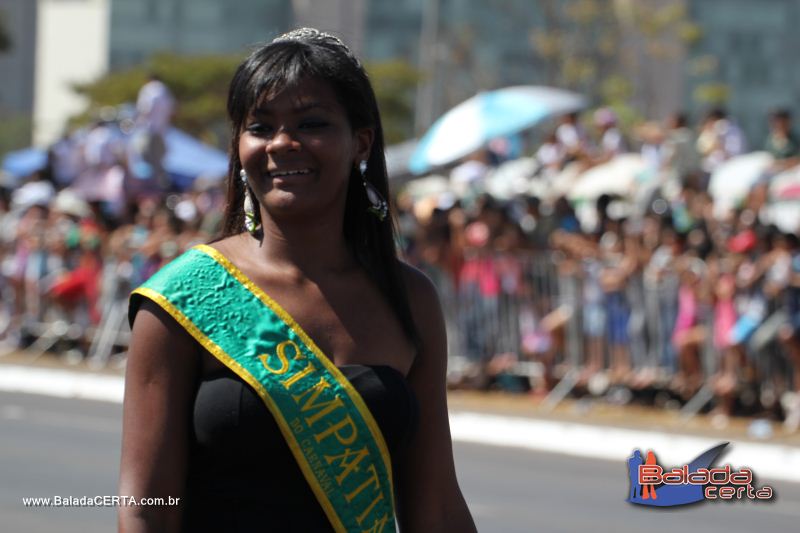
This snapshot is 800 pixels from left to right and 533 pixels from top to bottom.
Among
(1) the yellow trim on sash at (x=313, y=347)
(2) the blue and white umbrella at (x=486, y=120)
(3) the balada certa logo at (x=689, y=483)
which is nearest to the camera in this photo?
(1) the yellow trim on sash at (x=313, y=347)

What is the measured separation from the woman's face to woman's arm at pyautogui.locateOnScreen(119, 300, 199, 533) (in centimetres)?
33

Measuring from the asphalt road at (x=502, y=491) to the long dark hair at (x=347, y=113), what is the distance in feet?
18.8

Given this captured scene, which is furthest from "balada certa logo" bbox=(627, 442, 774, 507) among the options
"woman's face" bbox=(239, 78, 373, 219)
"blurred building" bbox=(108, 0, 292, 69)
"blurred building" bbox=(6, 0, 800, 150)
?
"blurred building" bbox=(108, 0, 292, 69)

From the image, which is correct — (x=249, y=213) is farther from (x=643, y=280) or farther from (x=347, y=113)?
(x=643, y=280)

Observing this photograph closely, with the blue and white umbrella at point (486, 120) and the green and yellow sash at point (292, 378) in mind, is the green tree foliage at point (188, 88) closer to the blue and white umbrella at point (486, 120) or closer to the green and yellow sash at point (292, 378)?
the blue and white umbrella at point (486, 120)

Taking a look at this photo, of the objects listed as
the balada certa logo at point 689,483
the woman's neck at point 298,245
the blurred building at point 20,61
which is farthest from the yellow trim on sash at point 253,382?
the blurred building at point 20,61

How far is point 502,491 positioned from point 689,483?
235 cm

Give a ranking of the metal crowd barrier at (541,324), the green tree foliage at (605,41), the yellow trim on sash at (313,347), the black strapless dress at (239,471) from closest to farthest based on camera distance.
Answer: the black strapless dress at (239,471) < the yellow trim on sash at (313,347) < the metal crowd barrier at (541,324) < the green tree foliage at (605,41)

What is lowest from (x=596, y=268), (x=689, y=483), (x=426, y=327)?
(x=596, y=268)

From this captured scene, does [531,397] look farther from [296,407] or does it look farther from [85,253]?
[296,407]

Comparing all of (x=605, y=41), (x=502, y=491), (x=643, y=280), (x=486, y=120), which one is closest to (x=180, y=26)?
(x=605, y=41)

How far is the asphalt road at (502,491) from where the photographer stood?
31.7 ft

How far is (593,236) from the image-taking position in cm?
1534

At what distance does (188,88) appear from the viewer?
203 feet
